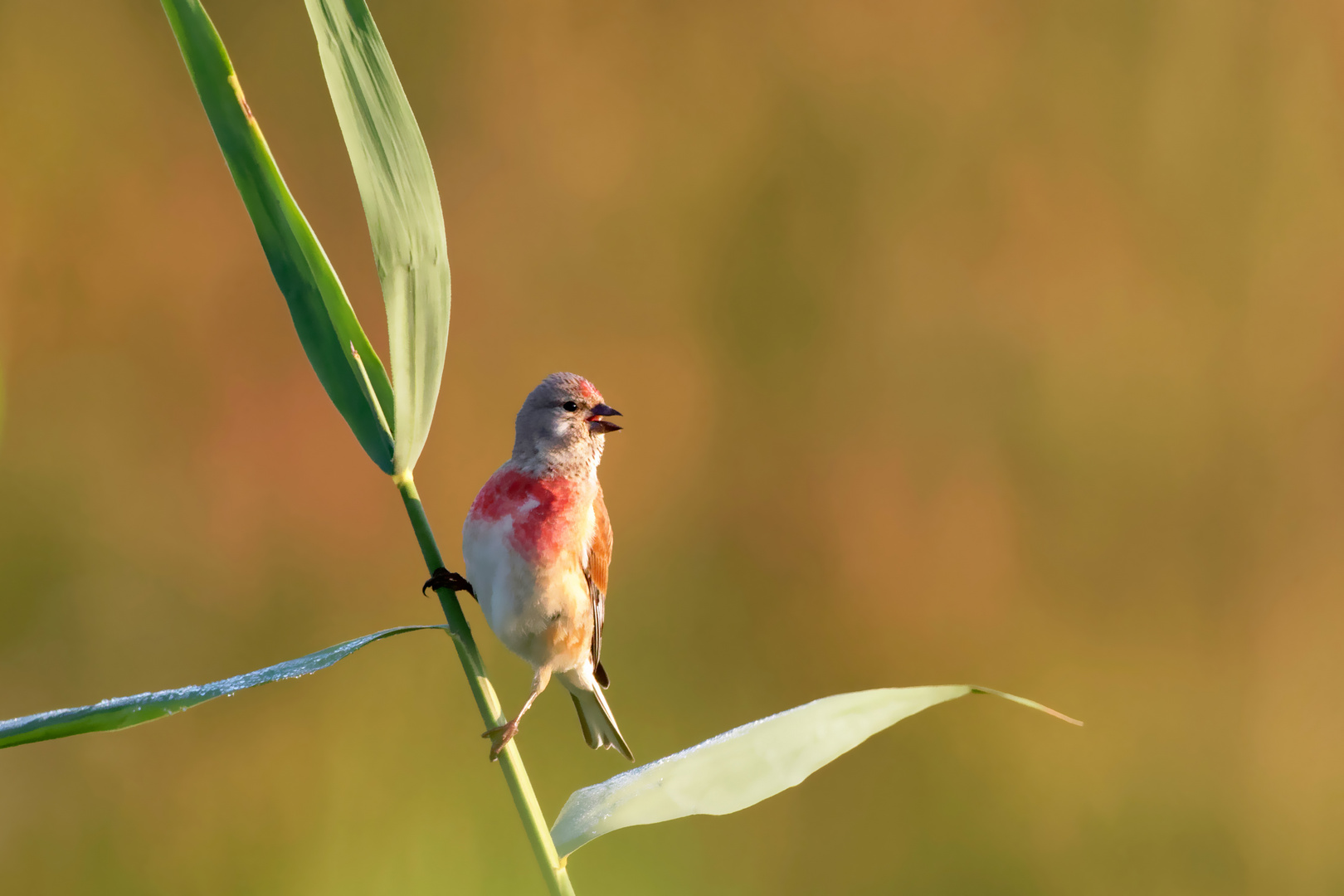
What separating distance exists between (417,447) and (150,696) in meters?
0.09

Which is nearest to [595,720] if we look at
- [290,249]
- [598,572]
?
[598,572]

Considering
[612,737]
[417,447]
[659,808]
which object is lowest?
[612,737]

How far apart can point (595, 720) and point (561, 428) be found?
0.67ft

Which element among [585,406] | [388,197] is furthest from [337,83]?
[585,406]

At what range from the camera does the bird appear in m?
0.53

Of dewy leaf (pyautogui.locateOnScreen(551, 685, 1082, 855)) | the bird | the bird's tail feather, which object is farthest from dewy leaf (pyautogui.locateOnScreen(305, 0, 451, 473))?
the bird's tail feather

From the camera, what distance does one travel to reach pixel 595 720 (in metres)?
0.62

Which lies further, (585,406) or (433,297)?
(585,406)

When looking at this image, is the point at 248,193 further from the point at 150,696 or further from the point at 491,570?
the point at 491,570

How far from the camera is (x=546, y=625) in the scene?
0.54m

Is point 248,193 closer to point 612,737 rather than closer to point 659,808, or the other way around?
point 659,808

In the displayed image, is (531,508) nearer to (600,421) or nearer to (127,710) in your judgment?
(600,421)

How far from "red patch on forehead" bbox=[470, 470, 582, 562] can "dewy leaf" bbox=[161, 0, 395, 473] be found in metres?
0.27

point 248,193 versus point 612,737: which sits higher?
point 248,193
